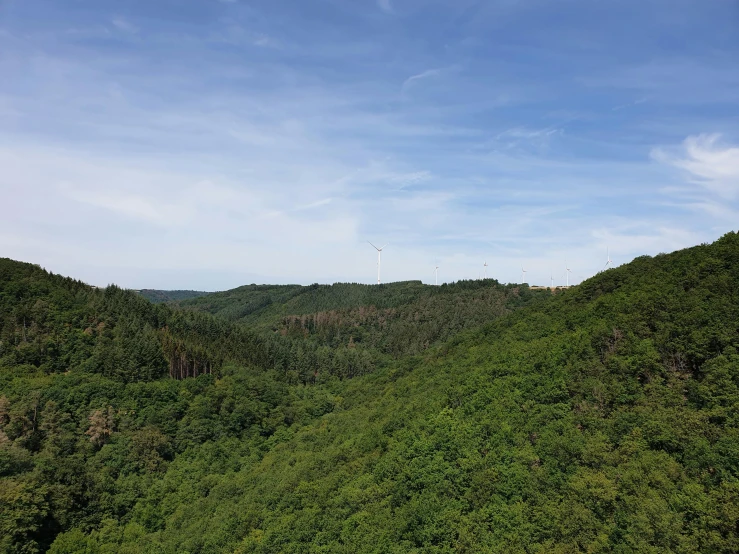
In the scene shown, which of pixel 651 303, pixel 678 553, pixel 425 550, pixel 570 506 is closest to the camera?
pixel 678 553

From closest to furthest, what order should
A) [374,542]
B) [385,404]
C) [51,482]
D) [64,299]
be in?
[374,542] < [51,482] < [385,404] < [64,299]

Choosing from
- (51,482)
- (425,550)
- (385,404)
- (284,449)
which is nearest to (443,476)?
(425,550)

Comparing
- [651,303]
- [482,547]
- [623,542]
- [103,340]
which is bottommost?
[482,547]

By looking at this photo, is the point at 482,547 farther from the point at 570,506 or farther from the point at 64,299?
the point at 64,299

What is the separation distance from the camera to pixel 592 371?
61188 mm

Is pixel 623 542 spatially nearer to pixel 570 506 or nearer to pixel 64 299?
pixel 570 506

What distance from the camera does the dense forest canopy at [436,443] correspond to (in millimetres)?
42312

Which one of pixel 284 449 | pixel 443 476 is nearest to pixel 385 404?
pixel 284 449

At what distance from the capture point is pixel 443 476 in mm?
55969

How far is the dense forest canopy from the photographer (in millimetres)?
42312

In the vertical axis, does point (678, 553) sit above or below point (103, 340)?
below

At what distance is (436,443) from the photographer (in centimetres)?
6322

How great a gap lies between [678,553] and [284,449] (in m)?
86.5

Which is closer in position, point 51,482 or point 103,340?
point 51,482
